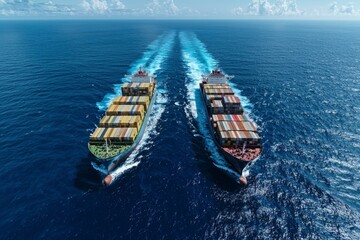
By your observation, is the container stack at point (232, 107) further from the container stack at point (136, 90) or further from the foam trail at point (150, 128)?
the container stack at point (136, 90)

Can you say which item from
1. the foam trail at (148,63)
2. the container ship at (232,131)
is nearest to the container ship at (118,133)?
the foam trail at (148,63)

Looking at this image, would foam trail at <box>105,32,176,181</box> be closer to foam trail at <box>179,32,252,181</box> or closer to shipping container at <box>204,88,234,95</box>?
foam trail at <box>179,32,252,181</box>

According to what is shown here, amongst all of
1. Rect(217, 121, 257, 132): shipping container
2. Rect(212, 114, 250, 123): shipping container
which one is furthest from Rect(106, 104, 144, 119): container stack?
Rect(217, 121, 257, 132): shipping container

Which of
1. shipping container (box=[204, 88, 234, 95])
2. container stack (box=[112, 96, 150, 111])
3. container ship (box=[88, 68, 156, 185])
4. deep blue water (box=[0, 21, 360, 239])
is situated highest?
shipping container (box=[204, 88, 234, 95])

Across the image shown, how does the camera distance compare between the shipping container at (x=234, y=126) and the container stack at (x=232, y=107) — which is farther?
the container stack at (x=232, y=107)

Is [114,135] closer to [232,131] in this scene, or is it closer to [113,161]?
[113,161]
